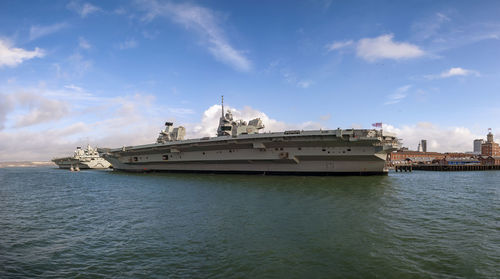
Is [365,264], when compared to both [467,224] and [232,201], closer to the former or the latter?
[467,224]

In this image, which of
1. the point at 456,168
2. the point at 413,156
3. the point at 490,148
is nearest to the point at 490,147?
the point at 490,148

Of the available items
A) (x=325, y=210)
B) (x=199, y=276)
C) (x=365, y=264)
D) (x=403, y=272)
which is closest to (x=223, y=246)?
(x=199, y=276)

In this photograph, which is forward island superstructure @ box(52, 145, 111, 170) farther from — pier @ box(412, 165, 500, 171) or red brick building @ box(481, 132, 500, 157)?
red brick building @ box(481, 132, 500, 157)

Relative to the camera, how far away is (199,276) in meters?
4.36

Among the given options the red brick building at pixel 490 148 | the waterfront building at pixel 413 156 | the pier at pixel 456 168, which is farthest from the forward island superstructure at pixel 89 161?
the red brick building at pixel 490 148

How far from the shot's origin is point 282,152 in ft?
71.8

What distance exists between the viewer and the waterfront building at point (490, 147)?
295 feet

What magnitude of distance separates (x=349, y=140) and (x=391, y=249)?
14.1 metres

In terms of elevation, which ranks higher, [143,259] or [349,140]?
[349,140]

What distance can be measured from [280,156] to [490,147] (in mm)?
108138

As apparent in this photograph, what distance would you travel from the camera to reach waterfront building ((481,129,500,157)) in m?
90.0

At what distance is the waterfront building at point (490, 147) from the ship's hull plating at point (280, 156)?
10080cm

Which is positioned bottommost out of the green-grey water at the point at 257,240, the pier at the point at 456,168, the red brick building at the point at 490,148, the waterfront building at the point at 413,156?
the pier at the point at 456,168

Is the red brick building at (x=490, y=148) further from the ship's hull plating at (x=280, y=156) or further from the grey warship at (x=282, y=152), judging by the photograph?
the ship's hull plating at (x=280, y=156)
